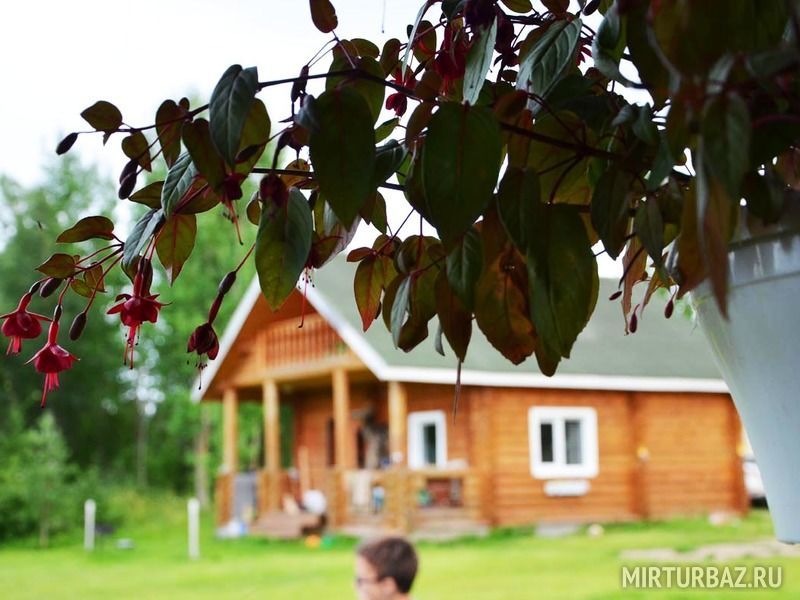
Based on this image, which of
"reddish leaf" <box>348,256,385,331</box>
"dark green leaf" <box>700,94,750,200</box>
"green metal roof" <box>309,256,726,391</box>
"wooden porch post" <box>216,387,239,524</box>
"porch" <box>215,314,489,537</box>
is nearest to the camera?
"dark green leaf" <box>700,94,750,200</box>

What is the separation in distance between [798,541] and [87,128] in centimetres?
55

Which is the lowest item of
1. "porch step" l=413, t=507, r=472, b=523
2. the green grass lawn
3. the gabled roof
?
the green grass lawn

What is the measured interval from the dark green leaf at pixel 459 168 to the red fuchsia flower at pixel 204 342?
259mm

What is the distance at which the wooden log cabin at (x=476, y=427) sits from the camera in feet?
48.0

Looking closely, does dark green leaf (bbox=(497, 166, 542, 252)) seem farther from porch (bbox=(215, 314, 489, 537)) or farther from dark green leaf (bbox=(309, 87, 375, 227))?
porch (bbox=(215, 314, 489, 537))

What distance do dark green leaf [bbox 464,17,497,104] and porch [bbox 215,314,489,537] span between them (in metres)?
13.6

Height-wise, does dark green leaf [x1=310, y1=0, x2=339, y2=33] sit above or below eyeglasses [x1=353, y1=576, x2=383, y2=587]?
above

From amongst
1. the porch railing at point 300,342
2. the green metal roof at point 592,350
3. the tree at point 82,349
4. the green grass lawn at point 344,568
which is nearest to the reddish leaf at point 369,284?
the green grass lawn at point 344,568

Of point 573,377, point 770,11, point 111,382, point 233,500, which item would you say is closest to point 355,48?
point 770,11

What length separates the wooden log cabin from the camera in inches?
575

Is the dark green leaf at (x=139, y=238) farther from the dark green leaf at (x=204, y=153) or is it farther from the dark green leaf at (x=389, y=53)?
the dark green leaf at (x=389, y=53)

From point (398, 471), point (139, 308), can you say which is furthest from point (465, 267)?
point (398, 471)

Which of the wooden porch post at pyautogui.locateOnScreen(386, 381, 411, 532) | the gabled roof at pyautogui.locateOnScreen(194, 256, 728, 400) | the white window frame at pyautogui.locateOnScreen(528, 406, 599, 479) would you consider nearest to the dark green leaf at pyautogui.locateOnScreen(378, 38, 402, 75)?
the gabled roof at pyautogui.locateOnScreen(194, 256, 728, 400)

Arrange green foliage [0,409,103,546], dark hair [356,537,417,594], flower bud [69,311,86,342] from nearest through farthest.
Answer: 1. flower bud [69,311,86,342]
2. dark hair [356,537,417,594]
3. green foliage [0,409,103,546]
